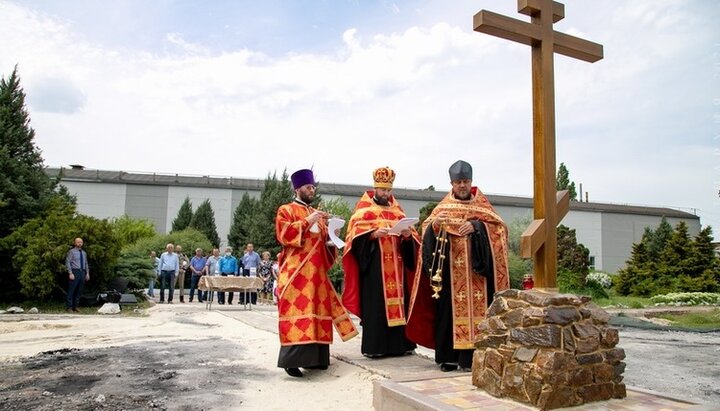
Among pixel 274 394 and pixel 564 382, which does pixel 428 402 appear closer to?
pixel 564 382

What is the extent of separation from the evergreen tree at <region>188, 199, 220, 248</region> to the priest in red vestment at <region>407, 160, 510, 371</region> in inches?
1331

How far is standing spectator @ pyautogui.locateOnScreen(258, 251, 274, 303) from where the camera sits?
61.3 feet

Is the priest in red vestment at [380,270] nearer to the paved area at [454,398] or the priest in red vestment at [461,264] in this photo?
the priest in red vestment at [461,264]

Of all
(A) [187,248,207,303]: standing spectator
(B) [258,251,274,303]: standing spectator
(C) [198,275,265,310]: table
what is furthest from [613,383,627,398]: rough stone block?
(A) [187,248,207,303]: standing spectator

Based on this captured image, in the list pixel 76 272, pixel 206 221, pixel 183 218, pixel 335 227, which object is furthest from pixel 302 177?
pixel 183 218

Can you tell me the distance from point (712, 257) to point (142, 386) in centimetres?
2358

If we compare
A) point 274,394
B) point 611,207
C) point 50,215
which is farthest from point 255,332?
point 611,207

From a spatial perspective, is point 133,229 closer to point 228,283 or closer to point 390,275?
point 228,283

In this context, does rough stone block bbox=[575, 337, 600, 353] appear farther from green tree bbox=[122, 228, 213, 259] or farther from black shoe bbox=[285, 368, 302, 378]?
green tree bbox=[122, 228, 213, 259]

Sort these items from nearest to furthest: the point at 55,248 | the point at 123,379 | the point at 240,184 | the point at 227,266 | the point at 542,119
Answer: the point at 542,119, the point at 123,379, the point at 55,248, the point at 227,266, the point at 240,184

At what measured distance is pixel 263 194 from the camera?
33.6 metres

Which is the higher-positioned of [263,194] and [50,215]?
[263,194]

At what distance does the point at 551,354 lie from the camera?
4125 mm

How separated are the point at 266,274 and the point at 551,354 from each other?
15443mm
